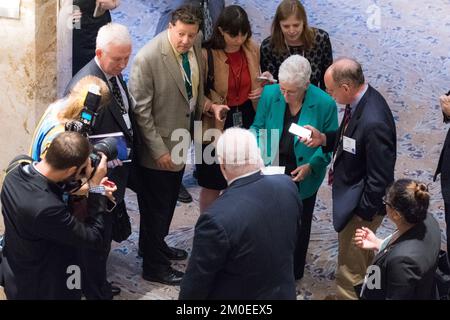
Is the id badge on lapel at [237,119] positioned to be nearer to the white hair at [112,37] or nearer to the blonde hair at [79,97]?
the white hair at [112,37]

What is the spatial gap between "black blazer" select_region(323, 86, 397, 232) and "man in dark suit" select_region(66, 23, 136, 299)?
1.26 metres

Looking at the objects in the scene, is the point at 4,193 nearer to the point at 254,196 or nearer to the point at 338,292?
the point at 254,196

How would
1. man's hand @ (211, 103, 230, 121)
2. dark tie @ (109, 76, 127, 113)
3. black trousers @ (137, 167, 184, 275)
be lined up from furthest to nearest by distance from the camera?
man's hand @ (211, 103, 230, 121)
black trousers @ (137, 167, 184, 275)
dark tie @ (109, 76, 127, 113)

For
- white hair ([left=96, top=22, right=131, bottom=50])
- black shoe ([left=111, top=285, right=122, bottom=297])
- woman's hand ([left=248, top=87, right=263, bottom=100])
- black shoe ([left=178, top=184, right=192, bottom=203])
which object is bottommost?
black shoe ([left=111, top=285, right=122, bottom=297])

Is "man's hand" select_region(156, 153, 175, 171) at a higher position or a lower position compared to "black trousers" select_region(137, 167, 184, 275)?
higher

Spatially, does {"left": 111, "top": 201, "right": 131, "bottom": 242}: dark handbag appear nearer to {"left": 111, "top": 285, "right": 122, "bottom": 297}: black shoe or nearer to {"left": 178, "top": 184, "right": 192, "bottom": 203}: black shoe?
{"left": 111, "top": 285, "right": 122, "bottom": 297}: black shoe

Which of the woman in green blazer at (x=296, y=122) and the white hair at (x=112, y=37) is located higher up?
the white hair at (x=112, y=37)

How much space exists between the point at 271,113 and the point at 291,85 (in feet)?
0.95

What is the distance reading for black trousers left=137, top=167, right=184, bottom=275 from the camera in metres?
5.58

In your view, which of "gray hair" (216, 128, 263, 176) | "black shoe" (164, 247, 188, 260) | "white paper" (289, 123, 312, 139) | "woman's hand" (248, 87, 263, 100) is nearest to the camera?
"gray hair" (216, 128, 263, 176)

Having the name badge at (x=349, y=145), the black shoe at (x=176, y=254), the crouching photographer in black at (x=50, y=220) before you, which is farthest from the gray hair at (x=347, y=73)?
the black shoe at (x=176, y=254)

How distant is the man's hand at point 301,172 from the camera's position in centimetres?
541

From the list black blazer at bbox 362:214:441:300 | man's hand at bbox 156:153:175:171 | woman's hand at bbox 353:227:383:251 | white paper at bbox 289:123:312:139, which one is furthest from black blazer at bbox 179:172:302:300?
man's hand at bbox 156:153:175:171

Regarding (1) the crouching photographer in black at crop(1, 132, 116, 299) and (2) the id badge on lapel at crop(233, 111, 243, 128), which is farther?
(2) the id badge on lapel at crop(233, 111, 243, 128)
